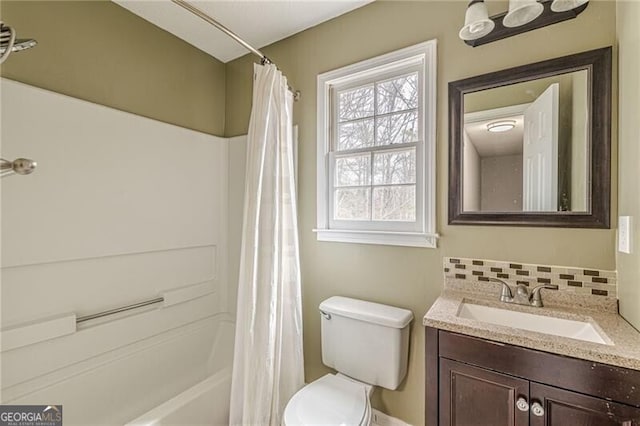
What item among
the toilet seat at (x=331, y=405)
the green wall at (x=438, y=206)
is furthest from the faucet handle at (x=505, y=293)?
the toilet seat at (x=331, y=405)

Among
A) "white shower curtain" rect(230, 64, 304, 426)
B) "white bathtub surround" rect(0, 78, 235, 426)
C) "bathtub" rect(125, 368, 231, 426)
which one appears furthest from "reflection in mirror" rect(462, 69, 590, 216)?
"white bathtub surround" rect(0, 78, 235, 426)

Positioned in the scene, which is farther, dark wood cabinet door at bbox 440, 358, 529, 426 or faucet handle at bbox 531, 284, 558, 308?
faucet handle at bbox 531, 284, 558, 308

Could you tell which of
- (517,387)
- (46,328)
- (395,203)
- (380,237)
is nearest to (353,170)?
(395,203)

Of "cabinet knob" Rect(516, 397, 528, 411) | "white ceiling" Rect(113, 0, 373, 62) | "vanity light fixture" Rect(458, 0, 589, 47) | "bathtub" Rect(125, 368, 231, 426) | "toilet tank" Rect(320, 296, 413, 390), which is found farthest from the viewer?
"white ceiling" Rect(113, 0, 373, 62)

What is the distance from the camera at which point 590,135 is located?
1.16 m

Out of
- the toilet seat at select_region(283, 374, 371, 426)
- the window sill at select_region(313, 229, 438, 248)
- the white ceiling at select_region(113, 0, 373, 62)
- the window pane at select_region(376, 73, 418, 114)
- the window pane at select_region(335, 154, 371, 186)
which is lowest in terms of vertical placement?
the toilet seat at select_region(283, 374, 371, 426)

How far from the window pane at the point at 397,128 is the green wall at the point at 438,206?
0.51ft

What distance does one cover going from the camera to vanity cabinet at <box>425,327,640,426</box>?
2.64ft

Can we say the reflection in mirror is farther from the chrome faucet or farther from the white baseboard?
the white baseboard

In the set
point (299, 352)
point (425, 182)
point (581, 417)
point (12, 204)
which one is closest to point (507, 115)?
point (425, 182)

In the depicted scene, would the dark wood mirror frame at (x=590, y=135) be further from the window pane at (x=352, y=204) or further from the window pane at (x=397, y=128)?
the window pane at (x=352, y=204)

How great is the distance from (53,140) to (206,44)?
1221 millimetres

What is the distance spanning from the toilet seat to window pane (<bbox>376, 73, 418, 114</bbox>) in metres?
1.50

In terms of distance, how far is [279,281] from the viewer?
150cm
